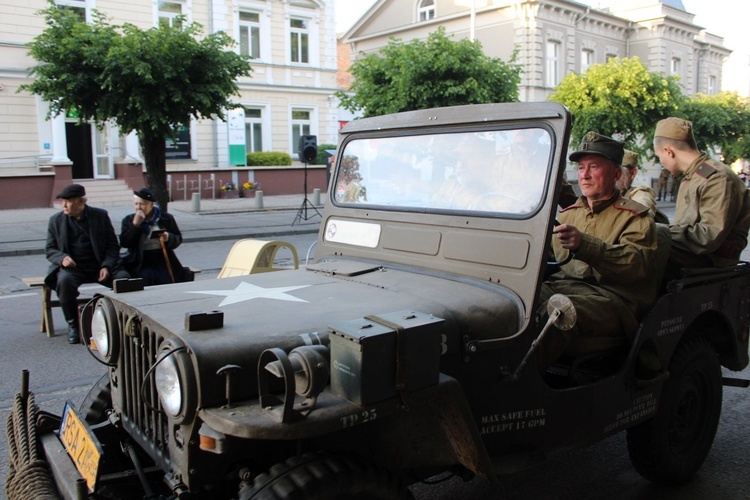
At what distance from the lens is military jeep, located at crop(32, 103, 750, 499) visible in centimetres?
212

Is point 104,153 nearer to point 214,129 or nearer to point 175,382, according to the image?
point 214,129

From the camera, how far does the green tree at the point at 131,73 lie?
13586 mm

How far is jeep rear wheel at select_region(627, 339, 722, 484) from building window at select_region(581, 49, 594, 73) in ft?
105

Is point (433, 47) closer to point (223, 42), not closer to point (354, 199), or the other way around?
point (223, 42)

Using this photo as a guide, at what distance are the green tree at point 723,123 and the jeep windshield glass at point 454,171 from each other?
2553cm

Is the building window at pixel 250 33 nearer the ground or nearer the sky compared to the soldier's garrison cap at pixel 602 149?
nearer the sky

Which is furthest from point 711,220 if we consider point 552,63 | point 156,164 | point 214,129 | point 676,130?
point 552,63

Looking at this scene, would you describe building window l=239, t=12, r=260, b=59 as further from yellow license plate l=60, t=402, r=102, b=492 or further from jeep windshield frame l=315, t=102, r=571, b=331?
yellow license plate l=60, t=402, r=102, b=492

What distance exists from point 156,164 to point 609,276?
13760 millimetres

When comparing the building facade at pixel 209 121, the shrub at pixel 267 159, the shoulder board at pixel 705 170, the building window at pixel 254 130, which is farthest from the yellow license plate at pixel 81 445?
the building window at pixel 254 130

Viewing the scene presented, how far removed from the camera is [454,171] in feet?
10.5

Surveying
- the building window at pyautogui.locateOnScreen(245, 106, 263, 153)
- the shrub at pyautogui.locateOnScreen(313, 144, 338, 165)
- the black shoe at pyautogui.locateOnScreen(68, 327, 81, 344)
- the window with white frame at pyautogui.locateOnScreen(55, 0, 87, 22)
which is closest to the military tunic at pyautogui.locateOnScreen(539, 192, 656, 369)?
the black shoe at pyautogui.locateOnScreen(68, 327, 81, 344)

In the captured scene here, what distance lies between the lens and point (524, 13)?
30484 mm

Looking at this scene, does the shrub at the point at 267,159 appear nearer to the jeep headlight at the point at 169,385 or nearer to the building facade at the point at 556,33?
the building facade at the point at 556,33
